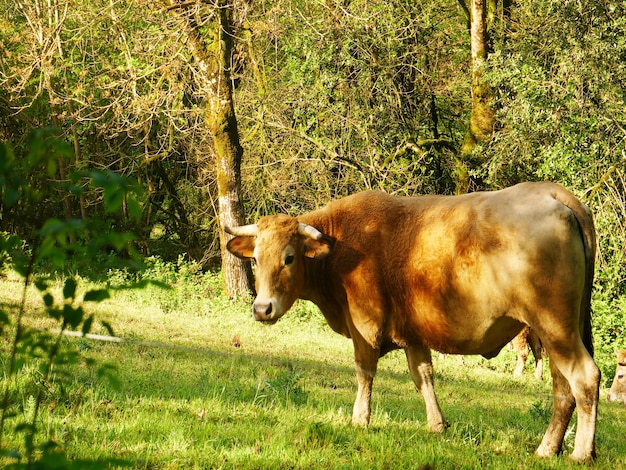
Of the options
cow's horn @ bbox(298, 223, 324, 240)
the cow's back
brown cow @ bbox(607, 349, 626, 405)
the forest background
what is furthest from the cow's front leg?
brown cow @ bbox(607, 349, 626, 405)

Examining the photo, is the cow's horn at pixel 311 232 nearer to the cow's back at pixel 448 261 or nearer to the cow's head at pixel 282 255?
the cow's head at pixel 282 255

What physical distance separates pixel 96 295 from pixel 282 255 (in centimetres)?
598

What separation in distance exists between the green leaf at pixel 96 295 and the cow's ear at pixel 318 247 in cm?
587

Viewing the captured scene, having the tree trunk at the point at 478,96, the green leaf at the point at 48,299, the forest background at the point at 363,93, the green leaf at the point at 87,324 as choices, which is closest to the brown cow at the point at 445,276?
the green leaf at the point at 87,324

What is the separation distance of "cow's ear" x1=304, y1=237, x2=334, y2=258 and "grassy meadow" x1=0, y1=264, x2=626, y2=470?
4.46ft

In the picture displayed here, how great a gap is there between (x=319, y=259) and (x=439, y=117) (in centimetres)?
1917

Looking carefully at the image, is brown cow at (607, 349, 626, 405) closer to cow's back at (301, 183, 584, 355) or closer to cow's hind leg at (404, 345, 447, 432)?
cow's hind leg at (404, 345, 447, 432)

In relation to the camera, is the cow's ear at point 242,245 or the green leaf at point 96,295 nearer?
the green leaf at point 96,295

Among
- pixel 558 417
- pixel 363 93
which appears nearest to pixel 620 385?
pixel 558 417

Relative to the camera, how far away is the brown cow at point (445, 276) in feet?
23.1

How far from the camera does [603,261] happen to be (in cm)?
1827

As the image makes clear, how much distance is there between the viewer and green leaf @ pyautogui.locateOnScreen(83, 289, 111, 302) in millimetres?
2854

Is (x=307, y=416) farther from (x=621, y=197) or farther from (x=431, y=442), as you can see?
(x=621, y=197)

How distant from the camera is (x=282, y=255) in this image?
886cm
